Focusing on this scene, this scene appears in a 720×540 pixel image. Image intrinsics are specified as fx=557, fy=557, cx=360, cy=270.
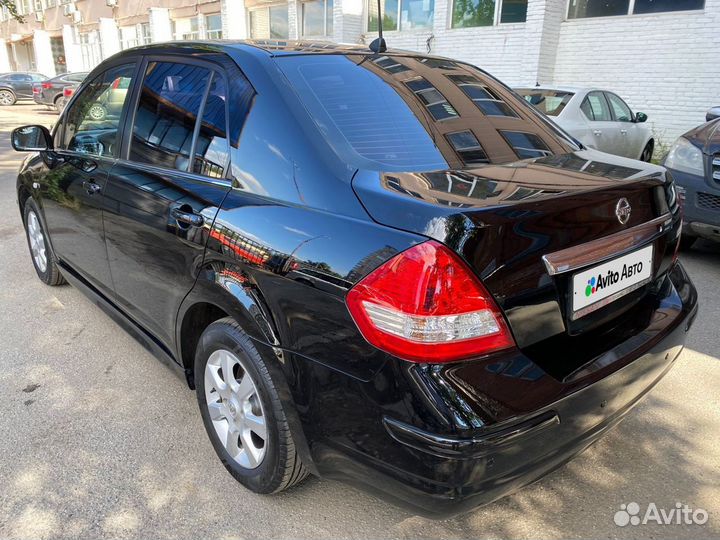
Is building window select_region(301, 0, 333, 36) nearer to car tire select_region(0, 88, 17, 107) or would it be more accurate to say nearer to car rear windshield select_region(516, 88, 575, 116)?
car rear windshield select_region(516, 88, 575, 116)

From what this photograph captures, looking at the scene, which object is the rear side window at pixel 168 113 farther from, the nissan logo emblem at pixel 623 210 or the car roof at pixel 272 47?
the nissan logo emblem at pixel 623 210

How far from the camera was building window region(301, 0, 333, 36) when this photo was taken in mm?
16625

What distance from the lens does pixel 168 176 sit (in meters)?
2.50

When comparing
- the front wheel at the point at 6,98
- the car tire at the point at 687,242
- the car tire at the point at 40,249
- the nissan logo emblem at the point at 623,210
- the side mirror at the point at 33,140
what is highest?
the nissan logo emblem at the point at 623,210

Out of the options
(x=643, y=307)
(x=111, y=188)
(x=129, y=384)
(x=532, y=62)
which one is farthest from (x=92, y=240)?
(x=532, y=62)

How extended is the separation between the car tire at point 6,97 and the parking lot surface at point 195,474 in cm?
2600

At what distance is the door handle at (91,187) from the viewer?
302 cm

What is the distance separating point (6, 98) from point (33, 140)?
25536 millimetres

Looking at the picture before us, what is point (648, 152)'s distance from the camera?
10141 mm

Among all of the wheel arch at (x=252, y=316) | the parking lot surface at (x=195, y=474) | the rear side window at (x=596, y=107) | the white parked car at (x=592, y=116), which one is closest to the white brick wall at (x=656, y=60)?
the white parked car at (x=592, y=116)

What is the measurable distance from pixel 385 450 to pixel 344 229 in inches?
26.7

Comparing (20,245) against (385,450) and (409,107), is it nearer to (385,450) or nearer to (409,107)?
(409,107)

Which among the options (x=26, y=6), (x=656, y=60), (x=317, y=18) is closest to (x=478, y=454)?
(x=656, y=60)

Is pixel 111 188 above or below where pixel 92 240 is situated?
above
